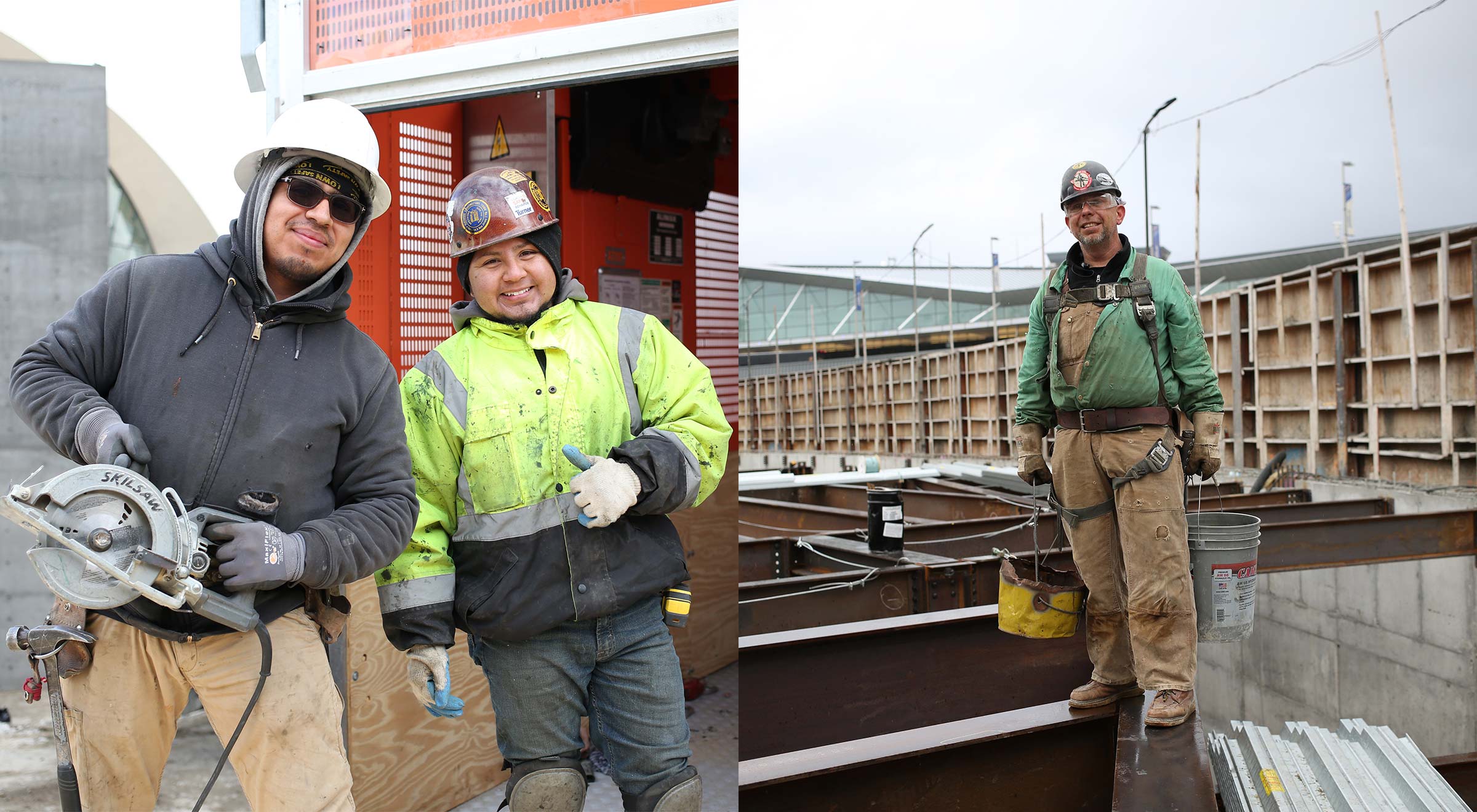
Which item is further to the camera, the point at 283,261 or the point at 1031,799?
the point at 1031,799

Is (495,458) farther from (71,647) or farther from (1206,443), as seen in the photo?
(1206,443)

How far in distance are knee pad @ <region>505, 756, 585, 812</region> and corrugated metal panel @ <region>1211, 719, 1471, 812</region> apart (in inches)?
100

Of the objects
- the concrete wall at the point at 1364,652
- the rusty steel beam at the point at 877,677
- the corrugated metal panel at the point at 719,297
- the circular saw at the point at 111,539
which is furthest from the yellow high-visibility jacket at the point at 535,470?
the concrete wall at the point at 1364,652

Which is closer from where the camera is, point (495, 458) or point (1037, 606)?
point (495, 458)

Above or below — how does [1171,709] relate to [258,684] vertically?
below

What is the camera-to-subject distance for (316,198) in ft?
7.13

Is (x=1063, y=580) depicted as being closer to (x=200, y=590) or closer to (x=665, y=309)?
(x=665, y=309)

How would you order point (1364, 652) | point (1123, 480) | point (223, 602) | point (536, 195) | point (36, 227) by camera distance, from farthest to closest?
point (1364, 652), point (36, 227), point (1123, 480), point (536, 195), point (223, 602)

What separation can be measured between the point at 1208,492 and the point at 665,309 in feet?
21.8

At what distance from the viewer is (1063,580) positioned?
416 cm

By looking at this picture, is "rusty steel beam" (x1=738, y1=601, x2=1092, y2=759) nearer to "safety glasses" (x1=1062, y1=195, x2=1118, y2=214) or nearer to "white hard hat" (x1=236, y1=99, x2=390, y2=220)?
"safety glasses" (x1=1062, y1=195, x2=1118, y2=214)

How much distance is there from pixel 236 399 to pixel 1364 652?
379 inches

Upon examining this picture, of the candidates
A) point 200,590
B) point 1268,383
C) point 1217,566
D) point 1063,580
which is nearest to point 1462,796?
point 1217,566

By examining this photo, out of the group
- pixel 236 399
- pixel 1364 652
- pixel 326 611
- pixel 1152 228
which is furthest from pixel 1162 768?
pixel 1152 228
